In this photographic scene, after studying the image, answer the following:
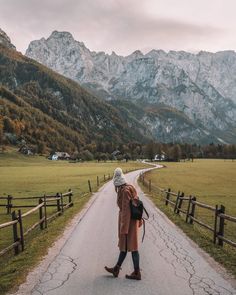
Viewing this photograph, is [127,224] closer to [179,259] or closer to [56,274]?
[56,274]

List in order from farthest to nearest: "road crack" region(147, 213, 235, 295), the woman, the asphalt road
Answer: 1. the woman
2. "road crack" region(147, 213, 235, 295)
3. the asphalt road

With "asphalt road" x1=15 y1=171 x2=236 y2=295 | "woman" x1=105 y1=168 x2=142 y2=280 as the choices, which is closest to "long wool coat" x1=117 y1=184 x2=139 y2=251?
"woman" x1=105 y1=168 x2=142 y2=280

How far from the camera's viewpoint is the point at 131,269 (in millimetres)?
13531

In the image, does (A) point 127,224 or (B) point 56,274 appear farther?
(B) point 56,274

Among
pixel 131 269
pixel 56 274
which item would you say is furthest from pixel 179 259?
pixel 56 274

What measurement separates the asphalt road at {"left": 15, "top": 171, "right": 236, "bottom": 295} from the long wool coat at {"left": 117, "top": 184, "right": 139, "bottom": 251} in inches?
40.9

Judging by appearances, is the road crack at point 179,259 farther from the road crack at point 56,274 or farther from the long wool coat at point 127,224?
the road crack at point 56,274

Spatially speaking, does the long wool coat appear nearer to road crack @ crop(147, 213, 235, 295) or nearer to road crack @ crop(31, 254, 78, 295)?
road crack @ crop(147, 213, 235, 295)

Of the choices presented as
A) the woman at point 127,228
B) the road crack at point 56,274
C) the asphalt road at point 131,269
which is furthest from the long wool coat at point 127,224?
the road crack at point 56,274

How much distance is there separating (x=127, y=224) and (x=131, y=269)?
208 cm

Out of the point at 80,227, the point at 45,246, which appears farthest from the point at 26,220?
the point at 45,246

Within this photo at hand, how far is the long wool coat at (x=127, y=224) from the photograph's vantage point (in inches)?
486

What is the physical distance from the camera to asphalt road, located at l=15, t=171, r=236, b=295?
37.3 ft

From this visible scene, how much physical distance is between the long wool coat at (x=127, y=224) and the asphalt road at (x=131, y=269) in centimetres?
104
